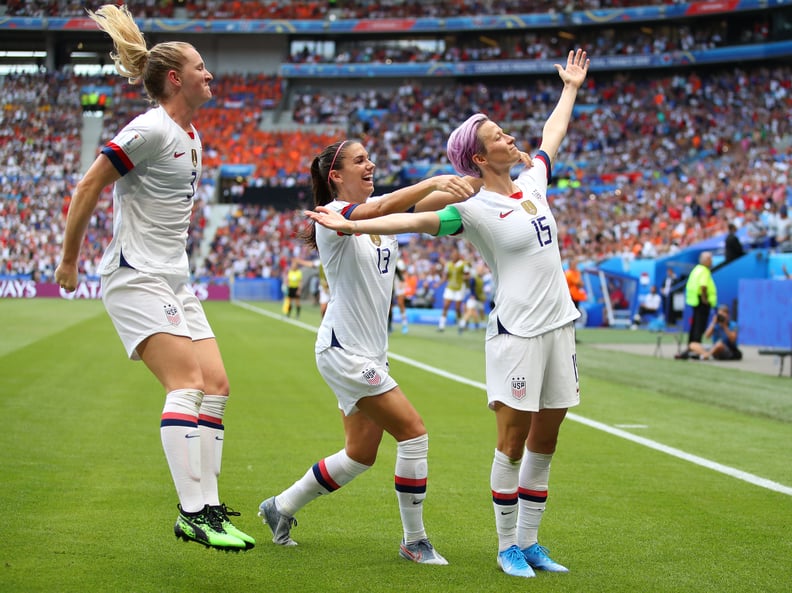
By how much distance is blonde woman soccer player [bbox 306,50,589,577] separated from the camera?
16.6ft

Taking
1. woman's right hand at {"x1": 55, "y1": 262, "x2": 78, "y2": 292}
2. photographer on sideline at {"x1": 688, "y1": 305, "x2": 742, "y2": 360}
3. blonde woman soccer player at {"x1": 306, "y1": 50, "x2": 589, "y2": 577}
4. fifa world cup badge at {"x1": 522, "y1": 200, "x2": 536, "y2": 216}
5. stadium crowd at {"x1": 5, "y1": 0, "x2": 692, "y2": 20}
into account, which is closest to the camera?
woman's right hand at {"x1": 55, "y1": 262, "x2": 78, "y2": 292}

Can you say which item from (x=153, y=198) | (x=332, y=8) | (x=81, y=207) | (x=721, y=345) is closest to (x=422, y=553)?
(x=153, y=198)

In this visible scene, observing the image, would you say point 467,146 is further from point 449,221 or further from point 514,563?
point 514,563

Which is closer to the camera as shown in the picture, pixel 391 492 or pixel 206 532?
pixel 206 532

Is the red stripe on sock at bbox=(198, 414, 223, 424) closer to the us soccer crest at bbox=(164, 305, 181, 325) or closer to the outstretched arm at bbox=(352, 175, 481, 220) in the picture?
the us soccer crest at bbox=(164, 305, 181, 325)

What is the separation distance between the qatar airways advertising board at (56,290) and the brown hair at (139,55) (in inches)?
1719

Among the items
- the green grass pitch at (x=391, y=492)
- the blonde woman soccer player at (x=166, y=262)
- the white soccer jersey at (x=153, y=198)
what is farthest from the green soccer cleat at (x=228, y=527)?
the white soccer jersey at (x=153, y=198)

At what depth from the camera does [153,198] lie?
5.07 metres

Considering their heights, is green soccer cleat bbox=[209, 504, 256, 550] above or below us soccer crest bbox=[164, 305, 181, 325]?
below

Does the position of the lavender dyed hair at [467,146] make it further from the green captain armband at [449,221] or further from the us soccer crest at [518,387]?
the us soccer crest at [518,387]

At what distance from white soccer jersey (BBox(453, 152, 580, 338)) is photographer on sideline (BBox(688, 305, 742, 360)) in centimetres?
1498

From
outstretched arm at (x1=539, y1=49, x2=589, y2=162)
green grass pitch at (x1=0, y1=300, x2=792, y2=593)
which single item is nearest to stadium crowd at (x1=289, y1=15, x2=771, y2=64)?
green grass pitch at (x1=0, y1=300, x2=792, y2=593)

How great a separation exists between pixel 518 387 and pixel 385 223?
3.46 feet

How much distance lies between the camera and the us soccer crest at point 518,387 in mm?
5008
